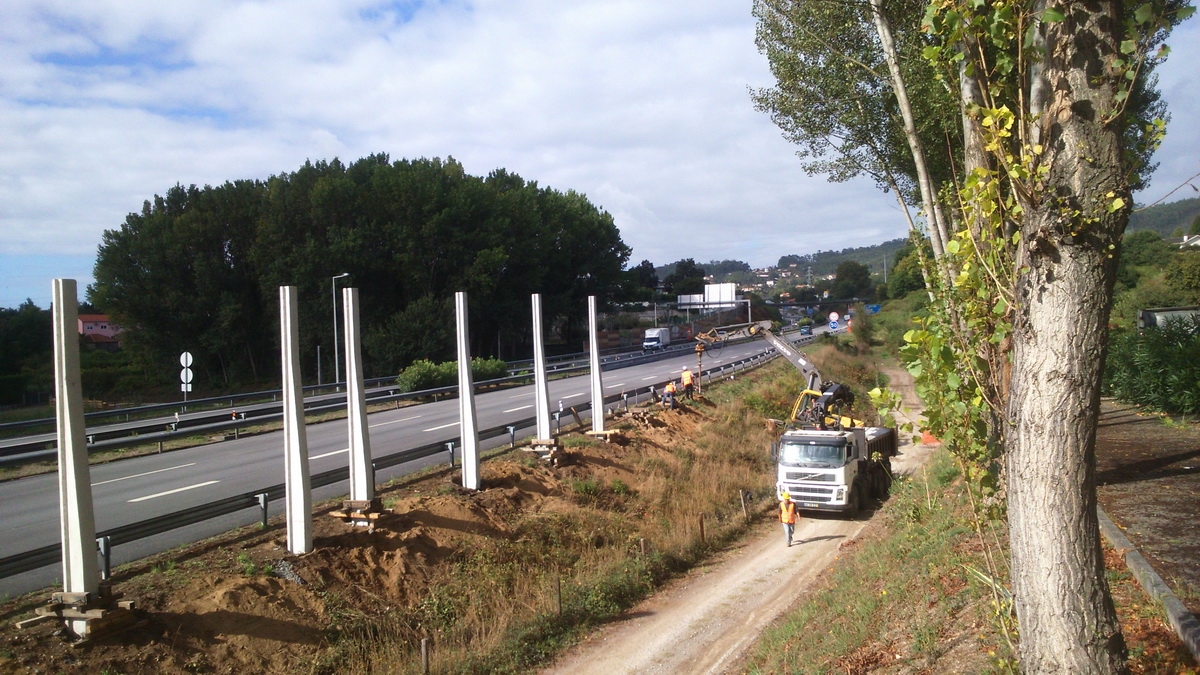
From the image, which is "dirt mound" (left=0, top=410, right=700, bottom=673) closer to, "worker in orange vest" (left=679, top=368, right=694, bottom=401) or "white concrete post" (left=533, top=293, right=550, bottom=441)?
"white concrete post" (left=533, top=293, right=550, bottom=441)

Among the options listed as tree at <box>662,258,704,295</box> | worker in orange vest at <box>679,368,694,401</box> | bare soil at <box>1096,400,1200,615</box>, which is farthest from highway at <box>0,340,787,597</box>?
tree at <box>662,258,704,295</box>

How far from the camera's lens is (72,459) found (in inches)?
324

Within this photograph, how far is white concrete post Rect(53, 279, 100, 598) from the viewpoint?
812 centimetres

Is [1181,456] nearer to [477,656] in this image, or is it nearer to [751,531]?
[751,531]

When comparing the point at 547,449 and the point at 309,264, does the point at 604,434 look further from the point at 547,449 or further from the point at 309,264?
the point at 309,264

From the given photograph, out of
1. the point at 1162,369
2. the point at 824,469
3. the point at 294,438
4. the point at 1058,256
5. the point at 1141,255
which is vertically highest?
the point at 1141,255

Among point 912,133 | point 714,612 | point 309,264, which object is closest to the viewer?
point 912,133

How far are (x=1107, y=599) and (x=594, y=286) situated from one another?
67.6 m

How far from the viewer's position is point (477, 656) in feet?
36.8

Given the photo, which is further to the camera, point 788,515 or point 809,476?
point 809,476

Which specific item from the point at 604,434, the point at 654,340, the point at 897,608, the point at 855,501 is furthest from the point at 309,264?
the point at 897,608

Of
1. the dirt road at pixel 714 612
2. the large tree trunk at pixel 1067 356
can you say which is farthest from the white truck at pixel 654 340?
the large tree trunk at pixel 1067 356

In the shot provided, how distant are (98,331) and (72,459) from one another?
89648mm

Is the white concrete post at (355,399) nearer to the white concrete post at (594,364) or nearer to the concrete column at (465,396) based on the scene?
A: the concrete column at (465,396)
